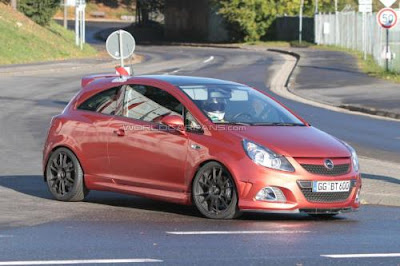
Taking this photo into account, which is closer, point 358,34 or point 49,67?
point 49,67

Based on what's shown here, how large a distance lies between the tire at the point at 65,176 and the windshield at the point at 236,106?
5.12 feet

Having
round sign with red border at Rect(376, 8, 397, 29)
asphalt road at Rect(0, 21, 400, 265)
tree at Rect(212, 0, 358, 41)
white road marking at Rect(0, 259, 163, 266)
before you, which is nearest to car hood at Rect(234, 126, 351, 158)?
asphalt road at Rect(0, 21, 400, 265)

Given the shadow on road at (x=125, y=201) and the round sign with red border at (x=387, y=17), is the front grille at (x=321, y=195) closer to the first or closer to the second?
the shadow on road at (x=125, y=201)

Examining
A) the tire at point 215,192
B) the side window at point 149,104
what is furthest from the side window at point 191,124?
the tire at point 215,192

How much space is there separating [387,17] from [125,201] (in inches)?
978

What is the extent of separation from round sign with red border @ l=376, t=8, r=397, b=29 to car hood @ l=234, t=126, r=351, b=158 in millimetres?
25195

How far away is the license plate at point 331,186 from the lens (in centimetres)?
1080

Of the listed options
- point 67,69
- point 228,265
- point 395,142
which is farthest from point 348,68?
point 228,265

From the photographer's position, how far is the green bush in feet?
203

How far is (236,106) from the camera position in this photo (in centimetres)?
1172

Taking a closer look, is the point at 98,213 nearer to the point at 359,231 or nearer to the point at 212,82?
the point at 212,82

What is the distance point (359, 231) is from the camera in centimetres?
1038

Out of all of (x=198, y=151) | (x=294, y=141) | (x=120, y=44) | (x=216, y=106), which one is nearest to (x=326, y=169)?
(x=294, y=141)

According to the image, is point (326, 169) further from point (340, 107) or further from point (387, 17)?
point (387, 17)
